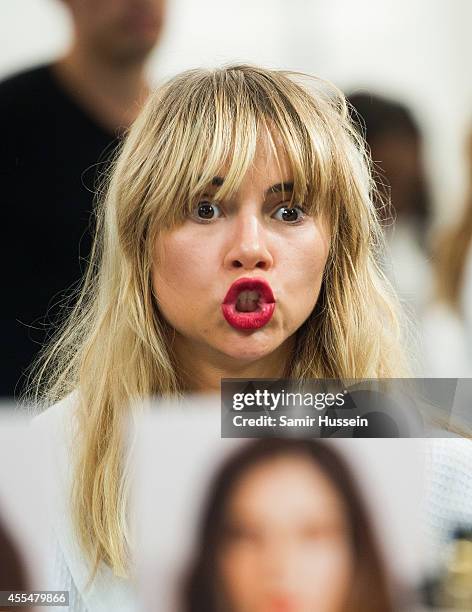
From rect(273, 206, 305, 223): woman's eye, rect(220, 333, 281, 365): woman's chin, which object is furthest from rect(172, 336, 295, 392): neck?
rect(273, 206, 305, 223): woman's eye

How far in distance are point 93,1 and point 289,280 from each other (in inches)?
25.7

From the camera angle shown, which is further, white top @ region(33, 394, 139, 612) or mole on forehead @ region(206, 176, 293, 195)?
white top @ region(33, 394, 139, 612)

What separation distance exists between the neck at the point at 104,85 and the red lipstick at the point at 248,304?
39 centimetres

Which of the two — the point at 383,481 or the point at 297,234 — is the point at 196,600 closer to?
the point at 383,481

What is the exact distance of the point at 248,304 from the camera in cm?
182

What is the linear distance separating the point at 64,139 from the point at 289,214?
18.3 inches

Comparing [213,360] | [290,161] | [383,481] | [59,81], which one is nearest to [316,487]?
[383,481]

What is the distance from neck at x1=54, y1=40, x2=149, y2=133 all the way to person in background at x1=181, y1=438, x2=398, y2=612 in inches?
27.1

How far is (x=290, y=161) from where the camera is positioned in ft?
5.87

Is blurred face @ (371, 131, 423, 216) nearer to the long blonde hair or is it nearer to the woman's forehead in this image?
the long blonde hair

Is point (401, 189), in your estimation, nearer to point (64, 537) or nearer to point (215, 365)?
point (215, 365)

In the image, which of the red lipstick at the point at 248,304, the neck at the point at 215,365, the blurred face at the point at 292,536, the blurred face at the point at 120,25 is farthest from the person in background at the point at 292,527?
the blurred face at the point at 120,25

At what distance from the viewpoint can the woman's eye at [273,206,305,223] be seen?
180 cm

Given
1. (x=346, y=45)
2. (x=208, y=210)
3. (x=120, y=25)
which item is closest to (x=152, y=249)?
(x=208, y=210)
